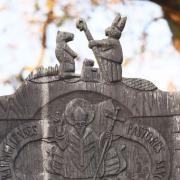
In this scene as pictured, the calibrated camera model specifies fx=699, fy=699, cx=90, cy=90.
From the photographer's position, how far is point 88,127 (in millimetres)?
6754

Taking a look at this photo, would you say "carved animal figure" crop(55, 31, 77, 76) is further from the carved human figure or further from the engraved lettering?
the engraved lettering

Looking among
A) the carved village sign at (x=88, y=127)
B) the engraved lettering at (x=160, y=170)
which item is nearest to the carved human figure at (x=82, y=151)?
the carved village sign at (x=88, y=127)

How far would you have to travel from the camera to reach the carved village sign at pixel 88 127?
6703mm

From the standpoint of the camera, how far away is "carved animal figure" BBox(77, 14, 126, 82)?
→ 6.82 meters

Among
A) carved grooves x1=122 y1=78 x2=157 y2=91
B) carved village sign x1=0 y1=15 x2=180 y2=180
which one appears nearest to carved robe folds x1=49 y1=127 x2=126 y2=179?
carved village sign x1=0 y1=15 x2=180 y2=180

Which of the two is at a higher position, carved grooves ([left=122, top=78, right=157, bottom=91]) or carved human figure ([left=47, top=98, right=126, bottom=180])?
carved grooves ([left=122, top=78, right=157, bottom=91])

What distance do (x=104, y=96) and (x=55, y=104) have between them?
1.58 ft

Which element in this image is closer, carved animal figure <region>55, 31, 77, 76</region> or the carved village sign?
the carved village sign

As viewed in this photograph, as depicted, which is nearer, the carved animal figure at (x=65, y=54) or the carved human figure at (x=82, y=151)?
the carved human figure at (x=82, y=151)

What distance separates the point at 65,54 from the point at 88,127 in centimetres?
75

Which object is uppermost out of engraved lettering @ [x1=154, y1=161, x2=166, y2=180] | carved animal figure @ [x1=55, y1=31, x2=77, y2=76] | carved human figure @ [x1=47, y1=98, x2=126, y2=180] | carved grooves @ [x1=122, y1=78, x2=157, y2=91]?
carved animal figure @ [x1=55, y1=31, x2=77, y2=76]

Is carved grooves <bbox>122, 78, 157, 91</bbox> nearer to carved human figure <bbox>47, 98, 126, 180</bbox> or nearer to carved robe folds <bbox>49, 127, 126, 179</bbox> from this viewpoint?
carved human figure <bbox>47, 98, 126, 180</bbox>

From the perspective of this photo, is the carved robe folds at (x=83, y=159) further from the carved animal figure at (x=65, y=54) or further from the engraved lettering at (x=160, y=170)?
the carved animal figure at (x=65, y=54)

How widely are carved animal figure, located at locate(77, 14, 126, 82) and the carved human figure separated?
379 mm
